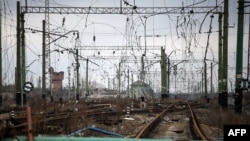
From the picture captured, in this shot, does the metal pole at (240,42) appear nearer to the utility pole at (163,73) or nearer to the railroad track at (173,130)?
the railroad track at (173,130)

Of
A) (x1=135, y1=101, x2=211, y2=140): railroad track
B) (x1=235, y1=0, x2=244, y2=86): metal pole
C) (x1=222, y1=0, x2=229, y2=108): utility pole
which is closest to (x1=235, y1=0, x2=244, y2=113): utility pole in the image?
(x1=235, y1=0, x2=244, y2=86): metal pole

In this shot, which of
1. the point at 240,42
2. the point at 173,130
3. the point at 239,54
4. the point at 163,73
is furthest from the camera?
the point at 163,73

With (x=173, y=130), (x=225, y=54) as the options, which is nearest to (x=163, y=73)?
(x=225, y=54)

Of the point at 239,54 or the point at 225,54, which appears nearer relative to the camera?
the point at 239,54

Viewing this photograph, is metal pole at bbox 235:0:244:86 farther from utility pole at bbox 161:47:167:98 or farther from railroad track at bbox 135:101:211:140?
utility pole at bbox 161:47:167:98

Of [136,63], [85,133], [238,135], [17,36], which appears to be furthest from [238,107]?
[136,63]

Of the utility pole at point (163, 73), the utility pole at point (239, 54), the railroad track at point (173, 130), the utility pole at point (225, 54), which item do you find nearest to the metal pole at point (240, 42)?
the utility pole at point (239, 54)

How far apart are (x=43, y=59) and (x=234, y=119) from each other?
1211 inches

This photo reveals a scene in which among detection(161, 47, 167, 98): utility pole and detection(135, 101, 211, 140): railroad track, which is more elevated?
detection(161, 47, 167, 98): utility pole

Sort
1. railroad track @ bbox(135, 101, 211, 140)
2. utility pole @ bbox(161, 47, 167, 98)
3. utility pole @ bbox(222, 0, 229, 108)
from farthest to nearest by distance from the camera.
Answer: utility pole @ bbox(161, 47, 167, 98), utility pole @ bbox(222, 0, 229, 108), railroad track @ bbox(135, 101, 211, 140)

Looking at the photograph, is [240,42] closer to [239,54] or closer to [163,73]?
[239,54]

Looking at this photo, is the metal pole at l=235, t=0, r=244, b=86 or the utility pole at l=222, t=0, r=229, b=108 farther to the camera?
the utility pole at l=222, t=0, r=229, b=108

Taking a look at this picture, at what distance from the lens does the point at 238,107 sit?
80.1 feet

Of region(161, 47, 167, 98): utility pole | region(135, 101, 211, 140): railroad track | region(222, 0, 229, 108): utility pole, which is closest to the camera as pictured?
region(135, 101, 211, 140): railroad track
